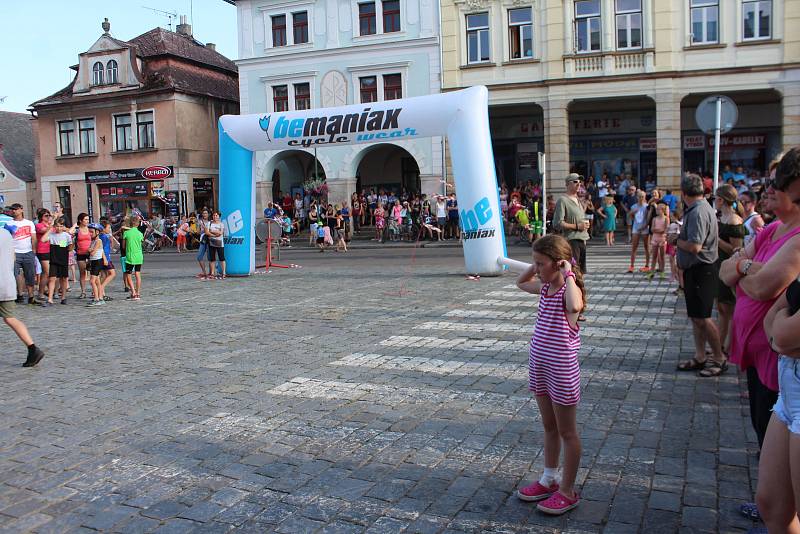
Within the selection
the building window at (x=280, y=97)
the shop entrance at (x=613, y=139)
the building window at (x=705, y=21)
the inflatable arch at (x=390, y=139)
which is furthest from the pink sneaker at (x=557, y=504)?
the building window at (x=280, y=97)

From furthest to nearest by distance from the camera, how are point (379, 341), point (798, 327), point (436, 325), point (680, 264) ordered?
point (436, 325) < point (379, 341) < point (680, 264) < point (798, 327)

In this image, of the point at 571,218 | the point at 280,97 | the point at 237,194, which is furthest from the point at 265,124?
the point at 280,97

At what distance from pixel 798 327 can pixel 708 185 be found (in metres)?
22.5

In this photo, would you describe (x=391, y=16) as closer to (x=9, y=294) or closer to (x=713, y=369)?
(x=9, y=294)

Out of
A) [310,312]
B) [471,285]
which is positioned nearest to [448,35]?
[471,285]

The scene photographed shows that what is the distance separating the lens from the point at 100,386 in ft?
22.9

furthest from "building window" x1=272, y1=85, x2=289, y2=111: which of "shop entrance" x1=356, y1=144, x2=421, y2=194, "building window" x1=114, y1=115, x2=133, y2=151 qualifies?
"building window" x1=114, y1=115, x2=133, y2=151

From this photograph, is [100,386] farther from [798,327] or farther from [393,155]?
[393,155]

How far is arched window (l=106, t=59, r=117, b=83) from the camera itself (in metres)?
38.9

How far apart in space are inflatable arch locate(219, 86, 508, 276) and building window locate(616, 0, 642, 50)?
15507 mm

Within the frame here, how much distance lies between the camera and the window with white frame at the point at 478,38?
3027 cm

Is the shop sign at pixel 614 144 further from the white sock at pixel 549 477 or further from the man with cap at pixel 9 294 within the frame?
the white sock at pixel 549 477

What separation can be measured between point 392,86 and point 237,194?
16.5m

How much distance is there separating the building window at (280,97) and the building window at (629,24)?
1493 cm
